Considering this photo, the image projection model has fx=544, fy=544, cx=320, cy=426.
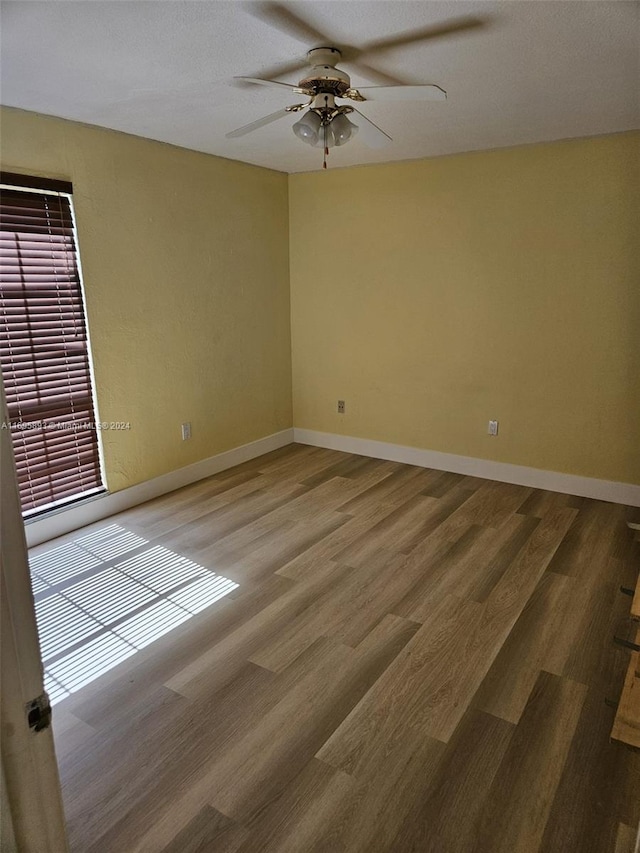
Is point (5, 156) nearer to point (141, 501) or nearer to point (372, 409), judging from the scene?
point (141, 501)

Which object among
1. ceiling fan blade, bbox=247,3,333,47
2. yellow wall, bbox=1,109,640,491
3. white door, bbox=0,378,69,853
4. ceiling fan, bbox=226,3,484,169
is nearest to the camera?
white door, bbox=0,378,69,853

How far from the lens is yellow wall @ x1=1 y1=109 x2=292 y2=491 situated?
3223mm

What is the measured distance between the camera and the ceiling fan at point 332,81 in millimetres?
1864

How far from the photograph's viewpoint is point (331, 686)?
2094 millimetres

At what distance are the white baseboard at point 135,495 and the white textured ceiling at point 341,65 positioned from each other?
7.36 feet

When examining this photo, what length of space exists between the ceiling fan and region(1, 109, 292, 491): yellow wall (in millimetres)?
1135

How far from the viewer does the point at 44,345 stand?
3.12m

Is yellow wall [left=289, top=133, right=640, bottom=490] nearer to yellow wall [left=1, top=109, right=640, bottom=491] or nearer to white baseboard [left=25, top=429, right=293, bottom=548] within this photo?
yellow wall [left=1, top=109, right=640, bottom=491]

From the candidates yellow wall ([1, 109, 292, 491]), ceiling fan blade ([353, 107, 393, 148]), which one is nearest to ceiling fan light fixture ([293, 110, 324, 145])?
ceiling fan blade ([353, 107, 393, 148])

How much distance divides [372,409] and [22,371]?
268cm

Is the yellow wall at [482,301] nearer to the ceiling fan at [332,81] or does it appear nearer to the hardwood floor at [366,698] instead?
the hardwood floor at [366,698]

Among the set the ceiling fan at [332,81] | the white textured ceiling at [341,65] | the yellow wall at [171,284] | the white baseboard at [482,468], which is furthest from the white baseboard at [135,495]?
the ceiling fan at [332,81]

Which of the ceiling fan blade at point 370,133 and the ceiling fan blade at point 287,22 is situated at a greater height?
the ceiling fan blade at point 287,22

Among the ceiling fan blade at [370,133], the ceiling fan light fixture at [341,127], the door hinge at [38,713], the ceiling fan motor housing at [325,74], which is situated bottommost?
the door hinge at [38,713]
